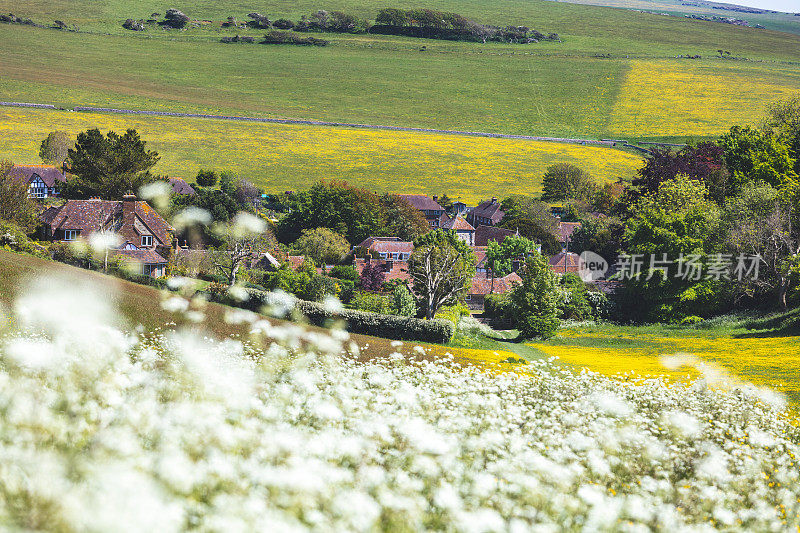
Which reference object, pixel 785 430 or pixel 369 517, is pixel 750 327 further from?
pixel 369 517

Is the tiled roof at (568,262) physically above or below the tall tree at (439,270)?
below

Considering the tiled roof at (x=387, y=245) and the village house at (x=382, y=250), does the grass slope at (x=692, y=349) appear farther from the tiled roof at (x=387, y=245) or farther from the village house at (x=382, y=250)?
the tiled roof at (x=387, y=245)

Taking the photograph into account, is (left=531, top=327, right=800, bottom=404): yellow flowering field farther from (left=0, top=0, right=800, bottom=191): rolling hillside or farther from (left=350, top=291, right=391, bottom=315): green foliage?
(left=0, top=0, right=800, bottom=191): rolling hillside

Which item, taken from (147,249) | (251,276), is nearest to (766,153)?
(251,276)

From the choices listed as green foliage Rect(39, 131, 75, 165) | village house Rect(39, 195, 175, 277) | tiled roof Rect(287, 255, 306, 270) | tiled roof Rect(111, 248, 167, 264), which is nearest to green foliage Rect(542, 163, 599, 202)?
tiled roof Rect(287, 255, 306, 270)

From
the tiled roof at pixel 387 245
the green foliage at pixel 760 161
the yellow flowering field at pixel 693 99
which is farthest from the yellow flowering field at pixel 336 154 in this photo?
the green foliage at pixel 760 161
